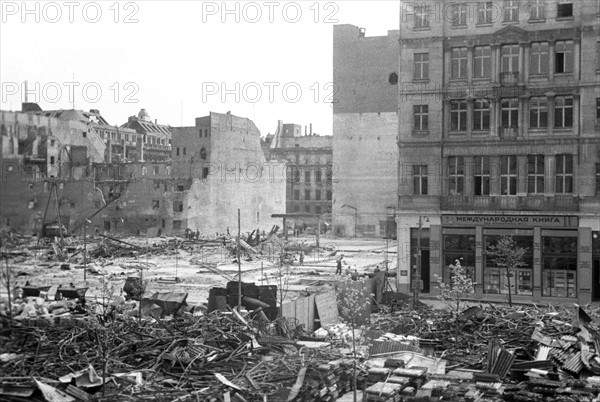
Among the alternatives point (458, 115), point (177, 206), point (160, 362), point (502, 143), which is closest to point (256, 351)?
point (160, 362)

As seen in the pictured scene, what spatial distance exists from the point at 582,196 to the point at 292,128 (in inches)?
3363

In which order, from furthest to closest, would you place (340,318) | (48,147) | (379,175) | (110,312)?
(379,175), (340,318), (110,312), (48,147)

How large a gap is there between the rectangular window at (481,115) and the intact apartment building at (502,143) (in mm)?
54

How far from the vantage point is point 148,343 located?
22109 millimetres

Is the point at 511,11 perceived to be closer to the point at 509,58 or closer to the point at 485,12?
the point at 485,12

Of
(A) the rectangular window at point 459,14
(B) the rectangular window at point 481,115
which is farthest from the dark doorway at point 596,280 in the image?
(A) the rectangular window at point 459,14

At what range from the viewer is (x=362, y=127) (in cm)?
7838

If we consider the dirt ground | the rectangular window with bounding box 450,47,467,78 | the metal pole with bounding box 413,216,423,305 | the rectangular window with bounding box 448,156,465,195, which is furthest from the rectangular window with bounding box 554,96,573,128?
the dirt ground

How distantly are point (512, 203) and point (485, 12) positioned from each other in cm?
974

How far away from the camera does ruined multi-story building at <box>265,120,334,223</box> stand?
104 m

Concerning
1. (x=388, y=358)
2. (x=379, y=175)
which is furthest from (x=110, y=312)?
(x=379, y=175)

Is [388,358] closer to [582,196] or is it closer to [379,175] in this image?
[582,196]

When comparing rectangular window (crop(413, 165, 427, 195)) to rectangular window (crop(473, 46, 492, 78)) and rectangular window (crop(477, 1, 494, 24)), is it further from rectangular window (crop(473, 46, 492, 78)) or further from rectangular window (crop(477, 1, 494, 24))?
rectangular window (crop(477, 1, 494, 24))

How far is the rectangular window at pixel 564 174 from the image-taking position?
125 ft
